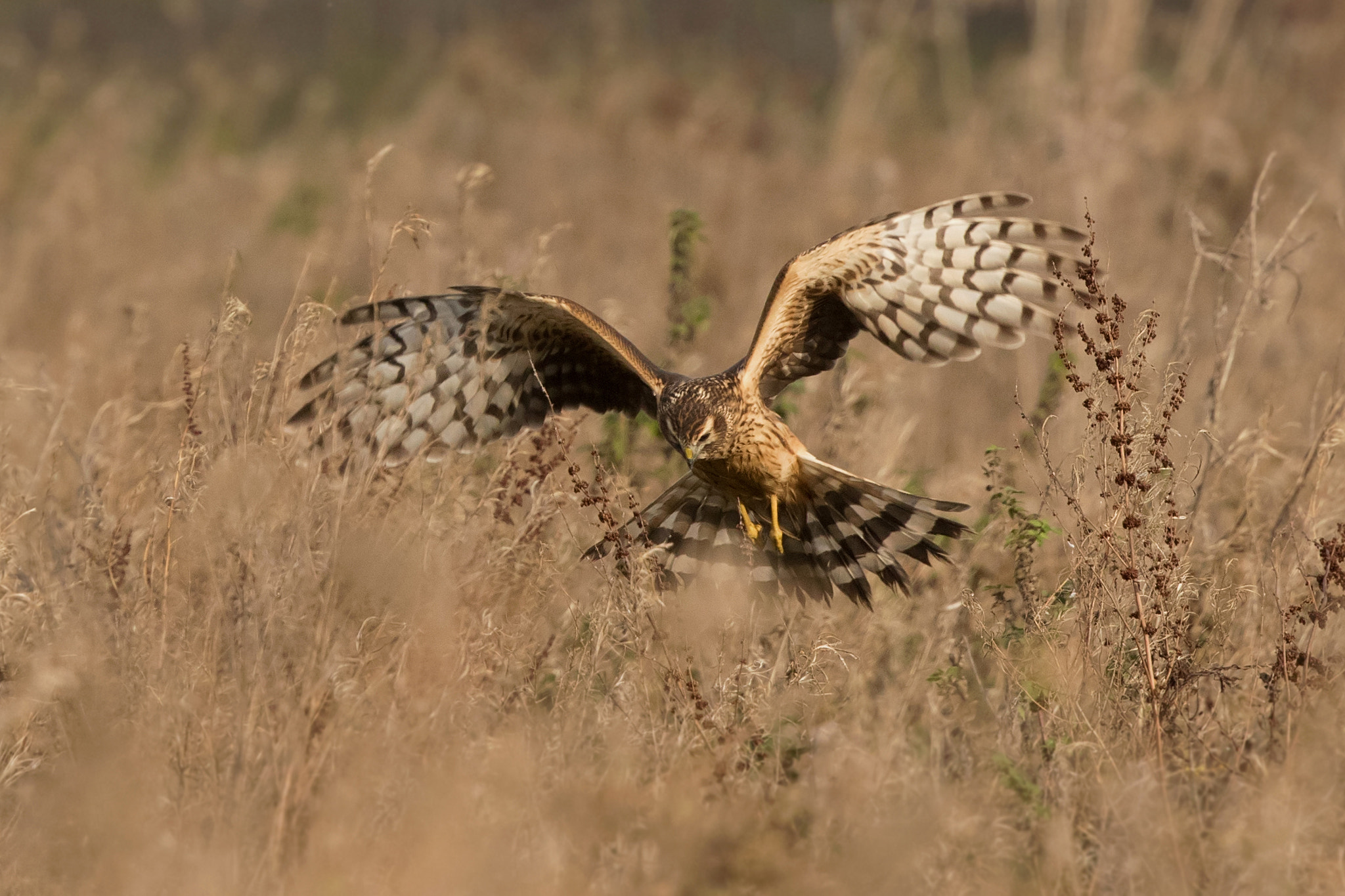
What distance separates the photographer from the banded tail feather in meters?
5.01

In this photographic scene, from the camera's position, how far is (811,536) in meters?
5.45

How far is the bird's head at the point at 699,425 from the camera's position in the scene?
201 inches

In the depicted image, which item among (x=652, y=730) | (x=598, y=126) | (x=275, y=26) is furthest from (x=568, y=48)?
(x=652, y=730)

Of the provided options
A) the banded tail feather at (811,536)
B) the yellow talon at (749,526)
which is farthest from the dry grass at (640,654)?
the yellow talon at (749,526)

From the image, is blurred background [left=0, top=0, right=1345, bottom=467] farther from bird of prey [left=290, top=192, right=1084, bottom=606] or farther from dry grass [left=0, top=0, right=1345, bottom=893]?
dry grass [left=0, top=0, right=1345, bottom=893]

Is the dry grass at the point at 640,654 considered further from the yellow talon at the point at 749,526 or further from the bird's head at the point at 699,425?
the bird's head at the point at 699,425

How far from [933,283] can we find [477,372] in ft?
5.67

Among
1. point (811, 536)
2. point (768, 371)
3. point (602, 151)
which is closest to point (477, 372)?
point (768, 371)

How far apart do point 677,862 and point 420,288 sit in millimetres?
4508

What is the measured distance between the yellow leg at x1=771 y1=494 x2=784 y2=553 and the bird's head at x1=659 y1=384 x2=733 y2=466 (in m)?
0.30

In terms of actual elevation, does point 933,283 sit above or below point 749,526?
above

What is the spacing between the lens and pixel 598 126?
14062 mm

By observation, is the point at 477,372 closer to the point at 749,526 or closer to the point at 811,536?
the point at 749,526

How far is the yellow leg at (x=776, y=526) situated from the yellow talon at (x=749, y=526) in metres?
0.06
